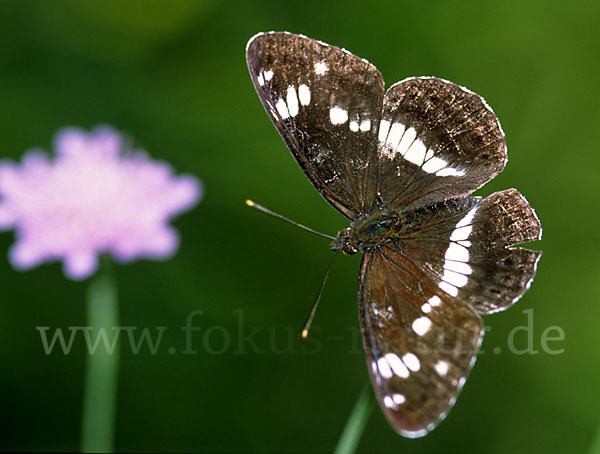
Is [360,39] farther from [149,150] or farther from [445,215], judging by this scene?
[445,215]

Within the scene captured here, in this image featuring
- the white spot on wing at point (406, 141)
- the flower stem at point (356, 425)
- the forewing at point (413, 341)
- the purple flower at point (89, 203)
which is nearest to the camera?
the flower stem at point (356, 425)

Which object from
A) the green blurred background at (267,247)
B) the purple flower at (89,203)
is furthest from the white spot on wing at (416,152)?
the green blurred background at (267,247)

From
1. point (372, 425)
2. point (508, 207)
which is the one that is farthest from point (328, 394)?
point (508, 207)

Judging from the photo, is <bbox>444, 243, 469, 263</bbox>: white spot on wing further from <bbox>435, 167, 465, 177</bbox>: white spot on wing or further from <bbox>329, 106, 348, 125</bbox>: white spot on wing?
<bbox>329, 106, 348, 125</bbox>: white spot on wing

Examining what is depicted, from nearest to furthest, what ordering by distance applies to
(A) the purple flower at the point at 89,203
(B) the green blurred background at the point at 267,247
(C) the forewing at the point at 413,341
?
(C) the forewing at the point at 413,341
(A) the purple flower at the point at 89,203
(B) the green blurred background at the point at 267,247

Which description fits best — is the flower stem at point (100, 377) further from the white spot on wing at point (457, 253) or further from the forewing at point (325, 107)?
the white spot on wing at point (457, 253)

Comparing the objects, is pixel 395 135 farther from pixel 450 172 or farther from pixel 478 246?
pixel 478 246

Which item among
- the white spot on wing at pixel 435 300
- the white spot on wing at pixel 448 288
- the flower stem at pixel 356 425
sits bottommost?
the flower stem at pixel 356 425

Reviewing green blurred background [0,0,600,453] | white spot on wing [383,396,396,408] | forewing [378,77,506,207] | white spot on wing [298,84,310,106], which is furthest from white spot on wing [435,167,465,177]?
green blurred background [0,0,600,453]
